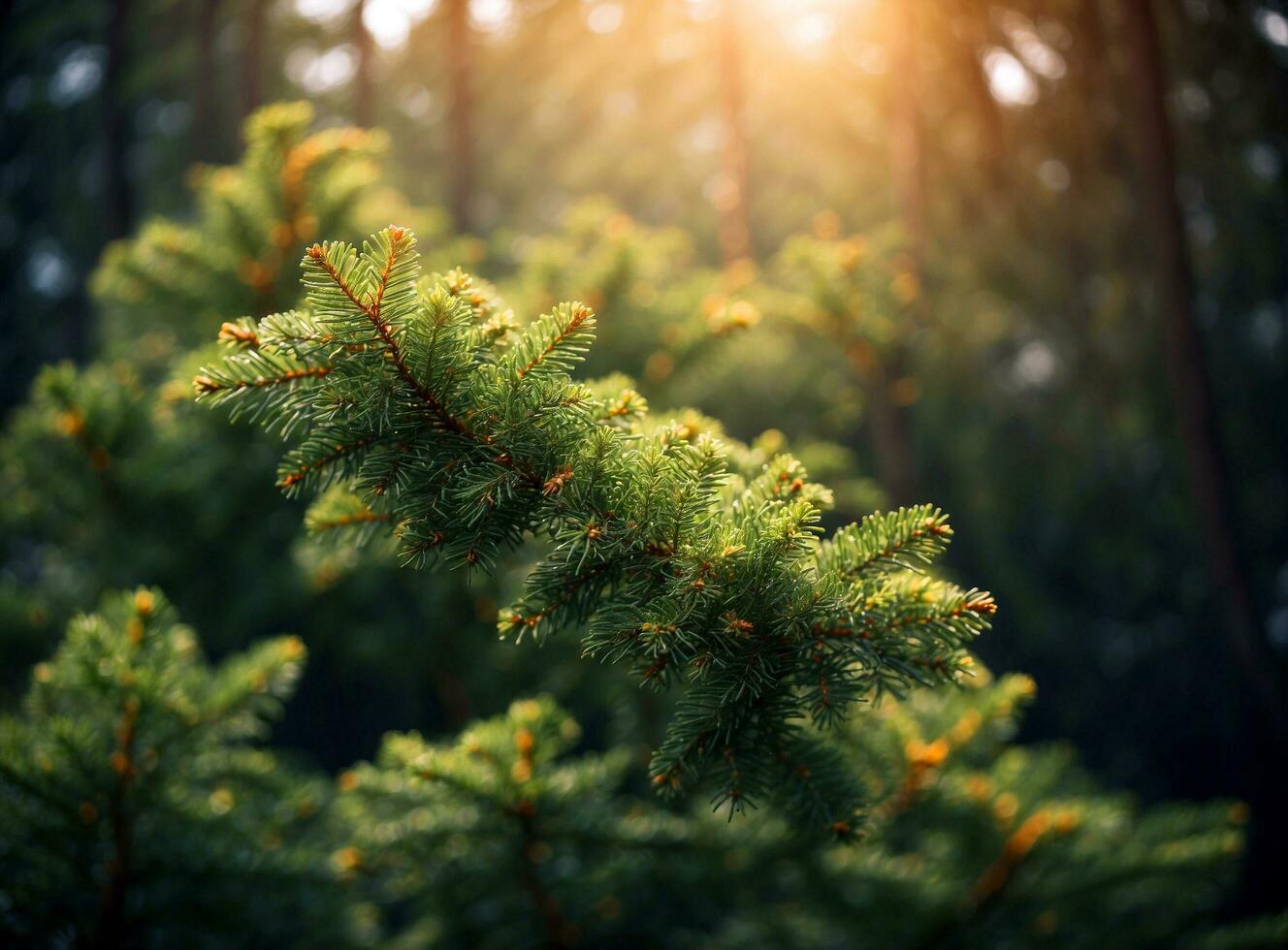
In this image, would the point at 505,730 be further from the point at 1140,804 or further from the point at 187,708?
the point at 1140,804

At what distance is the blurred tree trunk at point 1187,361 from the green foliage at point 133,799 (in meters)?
2.46

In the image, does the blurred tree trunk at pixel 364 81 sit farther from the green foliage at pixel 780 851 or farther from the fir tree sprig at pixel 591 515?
the fir tree sprig at pixel 591 515

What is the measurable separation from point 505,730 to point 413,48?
461 centimetres

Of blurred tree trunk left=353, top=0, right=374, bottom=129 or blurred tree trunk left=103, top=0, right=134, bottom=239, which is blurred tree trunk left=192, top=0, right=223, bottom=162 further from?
blurred tree trunk left=353, top=0, right=374, bottom=129

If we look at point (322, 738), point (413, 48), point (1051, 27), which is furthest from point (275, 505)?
point (413, 48)

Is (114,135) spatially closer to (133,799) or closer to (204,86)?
(204,86)

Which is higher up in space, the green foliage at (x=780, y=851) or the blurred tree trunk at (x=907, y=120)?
the blurred tree trunk at (x=907, y=120)

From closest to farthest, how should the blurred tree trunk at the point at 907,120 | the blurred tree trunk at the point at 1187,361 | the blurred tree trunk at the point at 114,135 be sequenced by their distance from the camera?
the blurred tree trunk at the point at 1187,361 < the blurred tree trunk at the point at 907,120 < the blurred tree trunk at the point at 114,135

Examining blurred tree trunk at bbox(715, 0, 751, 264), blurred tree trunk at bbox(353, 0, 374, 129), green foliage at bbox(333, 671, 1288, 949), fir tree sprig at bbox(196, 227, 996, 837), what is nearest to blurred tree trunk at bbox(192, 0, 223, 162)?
blurred tree trunk at bbox(353, 0, 374, 129)

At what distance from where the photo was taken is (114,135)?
349 cm

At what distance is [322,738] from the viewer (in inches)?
128

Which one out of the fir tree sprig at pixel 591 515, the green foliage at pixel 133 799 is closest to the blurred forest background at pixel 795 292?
the green foliage at pixel 133 799

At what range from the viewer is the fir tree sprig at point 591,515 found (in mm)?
827

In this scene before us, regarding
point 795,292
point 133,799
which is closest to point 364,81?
point 795,292
